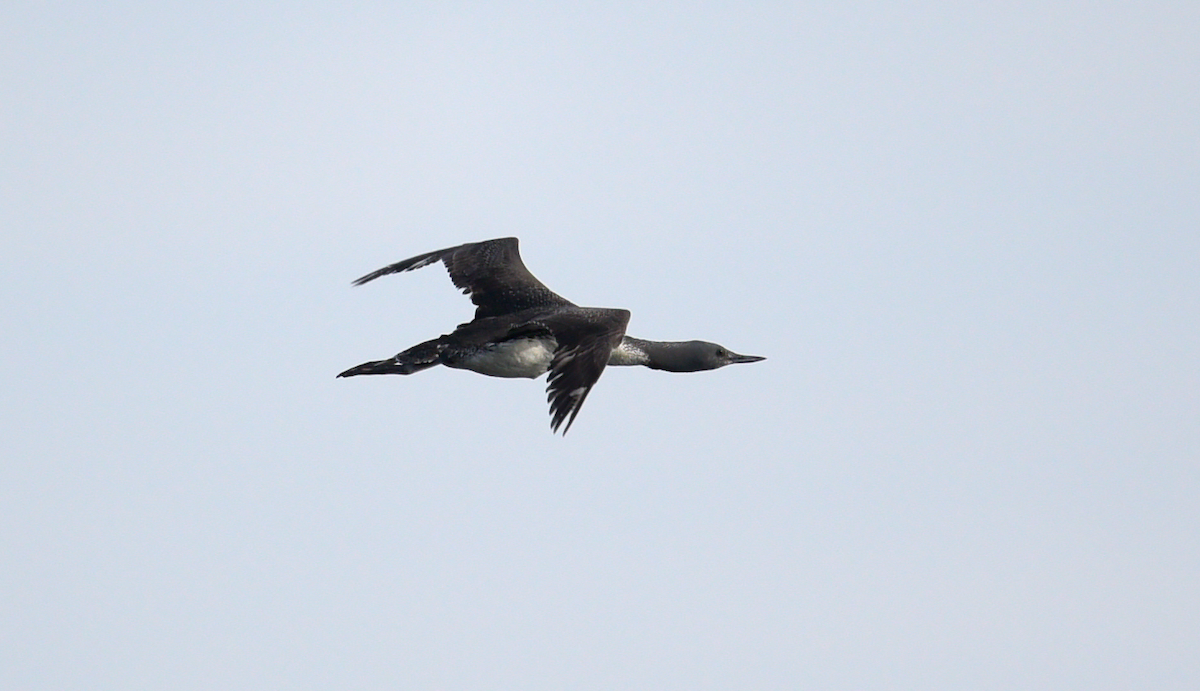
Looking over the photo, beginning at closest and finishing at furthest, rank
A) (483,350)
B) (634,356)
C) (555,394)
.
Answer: (555,394)
(483,350)
(634,356)

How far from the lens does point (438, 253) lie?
14961 mm

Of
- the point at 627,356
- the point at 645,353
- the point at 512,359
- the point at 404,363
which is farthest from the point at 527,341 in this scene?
the point at 645,353

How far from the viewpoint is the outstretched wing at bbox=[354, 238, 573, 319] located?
47.0ft

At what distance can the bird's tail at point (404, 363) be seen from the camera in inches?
522

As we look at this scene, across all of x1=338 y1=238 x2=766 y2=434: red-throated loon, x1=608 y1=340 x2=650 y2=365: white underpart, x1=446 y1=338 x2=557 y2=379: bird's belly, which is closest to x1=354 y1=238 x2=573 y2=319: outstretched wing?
x1=338 y1=238 x2=766 y2=434: red-throated loon

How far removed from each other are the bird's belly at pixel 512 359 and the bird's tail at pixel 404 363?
0.19 m

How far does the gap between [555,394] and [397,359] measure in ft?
8.94

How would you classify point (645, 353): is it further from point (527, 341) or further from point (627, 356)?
point (527, 341)

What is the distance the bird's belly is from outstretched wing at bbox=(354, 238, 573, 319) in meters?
0.90

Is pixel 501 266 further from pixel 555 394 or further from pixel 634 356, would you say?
pixel 555 394

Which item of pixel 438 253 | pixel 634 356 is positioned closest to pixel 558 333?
pixel 634 356

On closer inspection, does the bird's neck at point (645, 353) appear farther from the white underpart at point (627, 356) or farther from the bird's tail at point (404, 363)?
the bird's tail at point (404, 363)

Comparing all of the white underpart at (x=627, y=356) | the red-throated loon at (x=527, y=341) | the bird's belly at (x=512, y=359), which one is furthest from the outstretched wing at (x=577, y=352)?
the white underpart at (x=627, y=356)

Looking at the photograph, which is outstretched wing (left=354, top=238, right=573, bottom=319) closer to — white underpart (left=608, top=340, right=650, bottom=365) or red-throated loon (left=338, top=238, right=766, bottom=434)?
red-throated loon (left=338, top=238, right=766, bottom=434)
